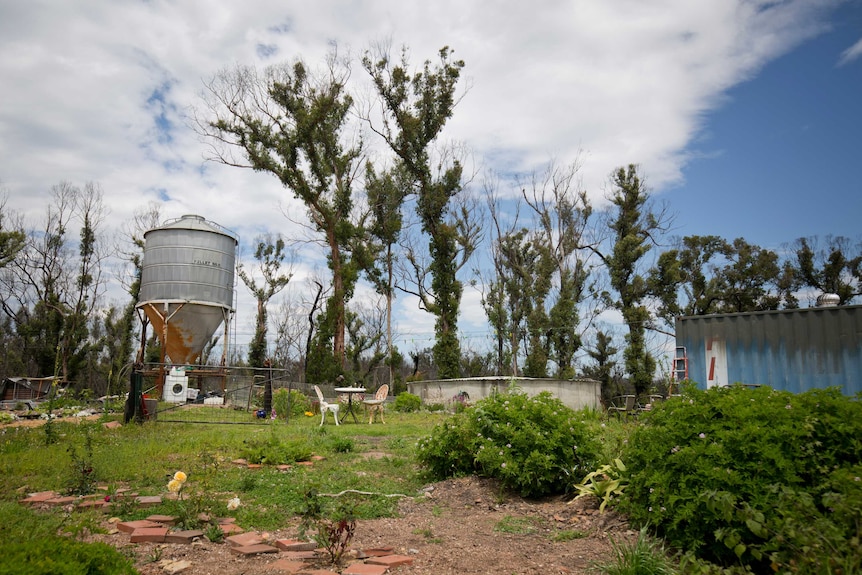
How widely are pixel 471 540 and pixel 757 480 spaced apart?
72.7 inches

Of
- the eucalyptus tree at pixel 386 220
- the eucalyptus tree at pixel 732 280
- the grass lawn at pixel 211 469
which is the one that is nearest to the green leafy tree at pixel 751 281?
the eucalyptus tree at pixel 732 280

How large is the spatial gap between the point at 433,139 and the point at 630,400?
16476 millimetres

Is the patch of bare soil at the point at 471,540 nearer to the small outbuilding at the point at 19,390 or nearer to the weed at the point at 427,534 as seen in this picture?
the weed at the point at 427,534

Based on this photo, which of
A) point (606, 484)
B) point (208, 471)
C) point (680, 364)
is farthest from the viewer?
point (680, 364)

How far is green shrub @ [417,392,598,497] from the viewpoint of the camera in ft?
16.8

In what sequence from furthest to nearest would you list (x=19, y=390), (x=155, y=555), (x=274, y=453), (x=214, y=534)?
(x=19, y=390) < (x=274, y=453) < (x=214, y=534) < (x=155, y=555)

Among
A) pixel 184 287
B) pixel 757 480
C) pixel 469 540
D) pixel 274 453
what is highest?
pixel 184 287

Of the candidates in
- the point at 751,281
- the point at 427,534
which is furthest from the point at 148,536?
the point at 751,281

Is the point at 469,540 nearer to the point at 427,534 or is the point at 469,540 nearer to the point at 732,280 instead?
the point at 427,534

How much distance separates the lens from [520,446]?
525 centimetres

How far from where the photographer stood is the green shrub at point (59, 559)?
2025 mm

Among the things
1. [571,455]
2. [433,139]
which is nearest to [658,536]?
[571,455]

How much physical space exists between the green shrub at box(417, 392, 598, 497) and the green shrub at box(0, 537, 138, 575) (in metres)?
3.30

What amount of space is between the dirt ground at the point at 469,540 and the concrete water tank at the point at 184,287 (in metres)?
18.7
